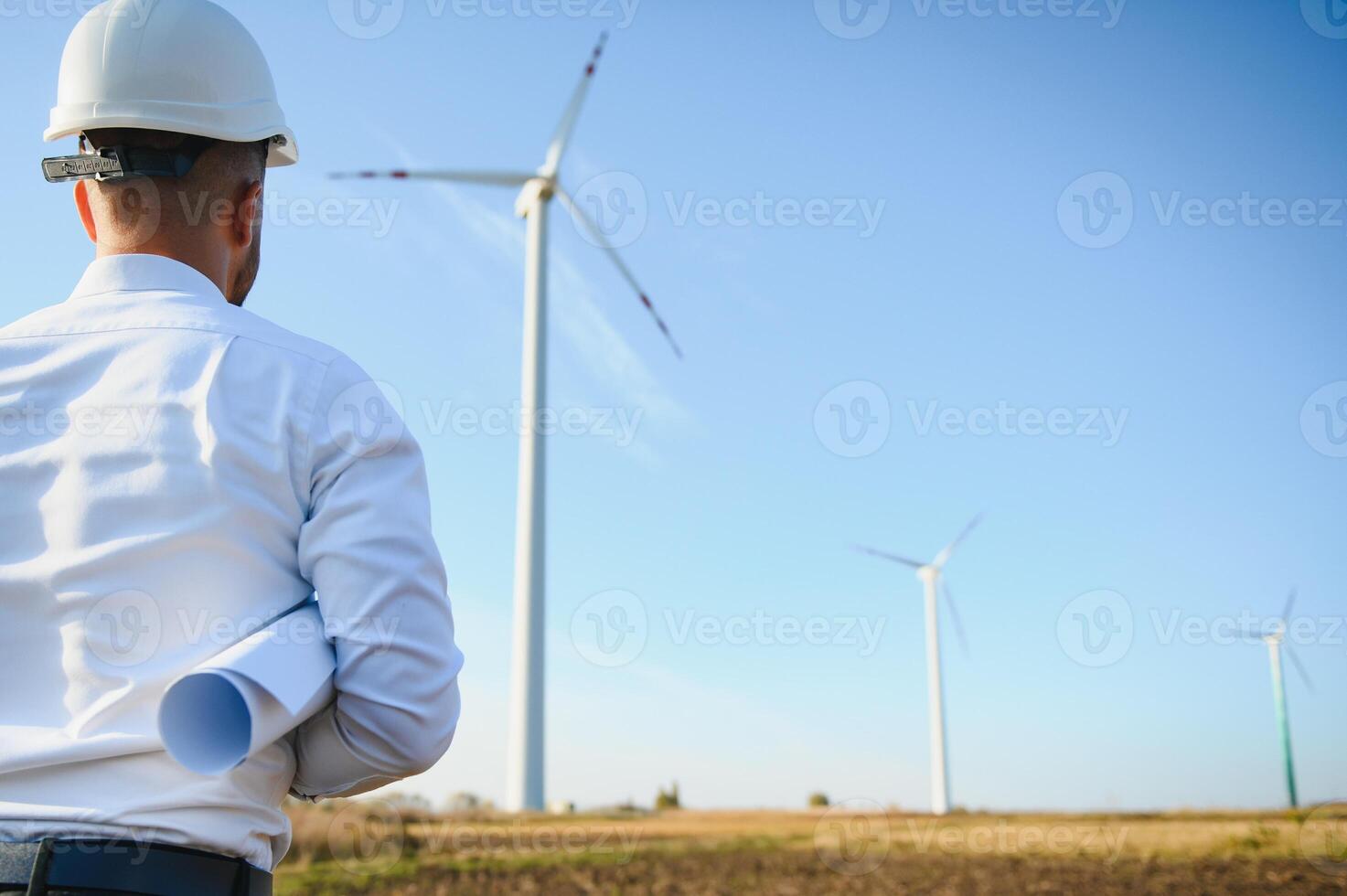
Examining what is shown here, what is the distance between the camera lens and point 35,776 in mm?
2385

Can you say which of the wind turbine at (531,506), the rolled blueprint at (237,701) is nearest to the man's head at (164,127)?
the rolled blueprint at (237,701)

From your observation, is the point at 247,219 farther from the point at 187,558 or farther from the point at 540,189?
the point at 540,189

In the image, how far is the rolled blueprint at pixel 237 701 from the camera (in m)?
2.22

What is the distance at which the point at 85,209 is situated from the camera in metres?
3.11

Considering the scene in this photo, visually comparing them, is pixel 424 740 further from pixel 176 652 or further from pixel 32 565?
pixel 32 565

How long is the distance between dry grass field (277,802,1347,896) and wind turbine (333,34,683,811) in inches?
344

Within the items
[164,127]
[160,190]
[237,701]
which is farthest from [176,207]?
[237,701]

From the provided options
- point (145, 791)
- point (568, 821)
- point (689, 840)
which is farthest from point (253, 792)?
point (568, 821)

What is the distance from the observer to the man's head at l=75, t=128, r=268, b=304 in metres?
2.96

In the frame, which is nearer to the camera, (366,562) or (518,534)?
(366,562)

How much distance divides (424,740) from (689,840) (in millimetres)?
24659

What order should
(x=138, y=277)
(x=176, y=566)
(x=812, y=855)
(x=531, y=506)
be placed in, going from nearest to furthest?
(x=176, y=566)
(x=138, y=277)
(x=812, y=855)
(x=531, y=506)

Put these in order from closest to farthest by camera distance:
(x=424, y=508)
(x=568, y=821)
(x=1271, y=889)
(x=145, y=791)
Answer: (x=145, y=791) < (x=424, y=508) < (x=1271, y=889) < (x=568, y=821)

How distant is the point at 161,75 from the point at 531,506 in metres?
35.4
